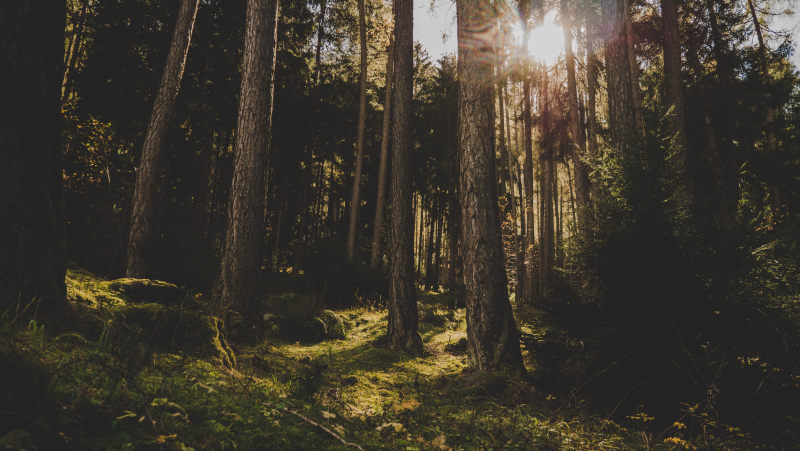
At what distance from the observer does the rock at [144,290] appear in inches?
189

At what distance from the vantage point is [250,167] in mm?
6070

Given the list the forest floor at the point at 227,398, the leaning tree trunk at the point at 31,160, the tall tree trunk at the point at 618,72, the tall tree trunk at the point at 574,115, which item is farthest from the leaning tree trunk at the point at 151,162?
the tall tree trunk at the point at 574,115

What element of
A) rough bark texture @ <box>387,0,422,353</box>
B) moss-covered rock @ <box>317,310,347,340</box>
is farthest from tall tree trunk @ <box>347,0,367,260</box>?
rough bark texture @ <box>387,0,422,353</box>

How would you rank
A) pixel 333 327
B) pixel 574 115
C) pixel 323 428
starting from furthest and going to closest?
pixel 574 115 → pixel 333 327 → pixel 323 428

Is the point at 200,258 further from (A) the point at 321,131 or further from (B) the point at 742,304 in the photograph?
(B) the point at 742,304

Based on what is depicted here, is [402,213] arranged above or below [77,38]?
below

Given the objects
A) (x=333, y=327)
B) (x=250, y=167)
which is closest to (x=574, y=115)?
(x=333, y=327)

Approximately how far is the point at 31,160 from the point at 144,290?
3.46 m

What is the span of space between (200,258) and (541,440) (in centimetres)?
1085

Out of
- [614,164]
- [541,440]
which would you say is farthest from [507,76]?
[541,440]

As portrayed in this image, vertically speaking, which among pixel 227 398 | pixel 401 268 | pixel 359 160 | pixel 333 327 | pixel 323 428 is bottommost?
pixel 333 327

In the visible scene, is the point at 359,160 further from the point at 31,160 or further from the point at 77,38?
the point at 31,160

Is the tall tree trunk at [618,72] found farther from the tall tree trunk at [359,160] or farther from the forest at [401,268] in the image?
the tall tree trunk at [359,160]

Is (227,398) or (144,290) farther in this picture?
(144,290)
